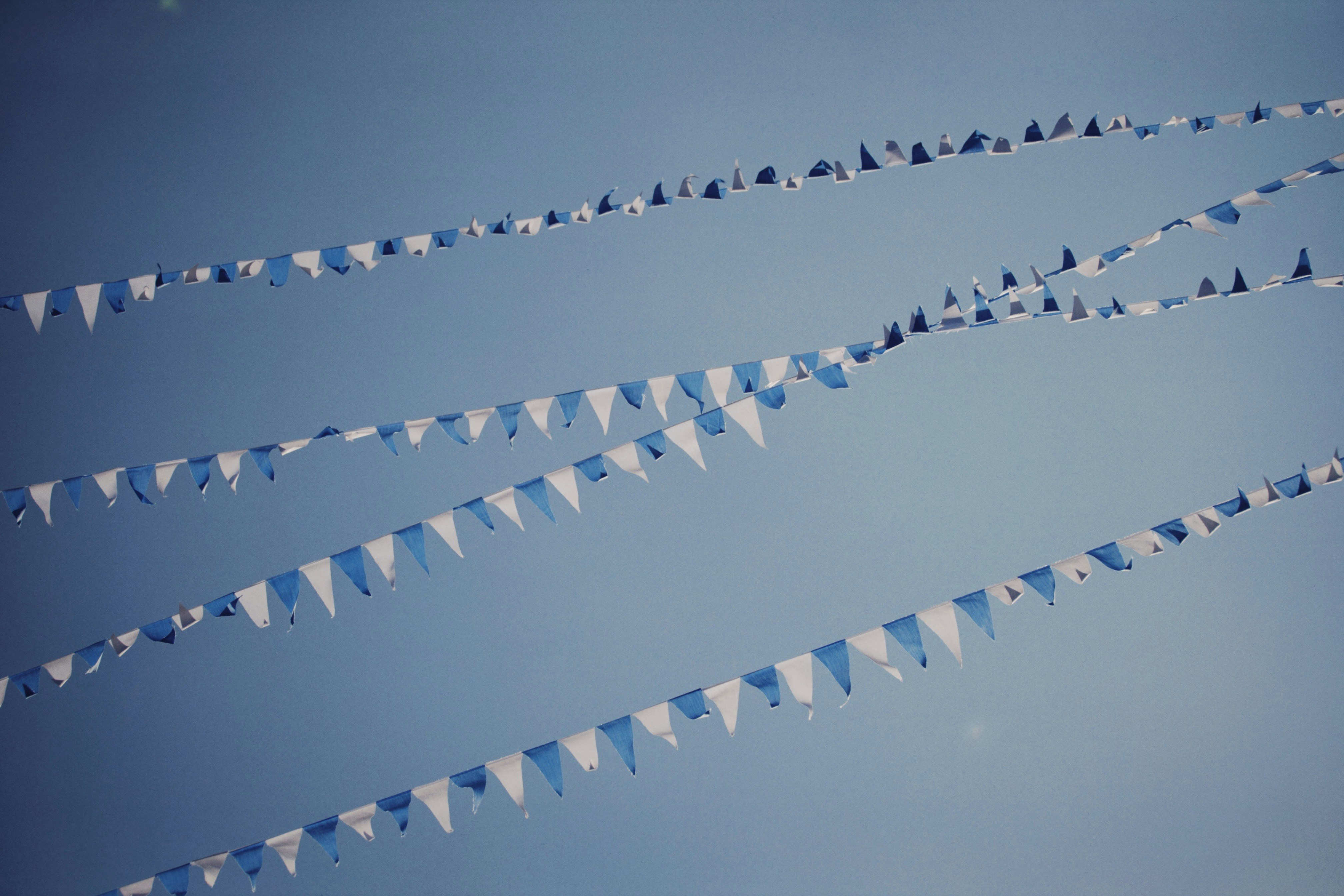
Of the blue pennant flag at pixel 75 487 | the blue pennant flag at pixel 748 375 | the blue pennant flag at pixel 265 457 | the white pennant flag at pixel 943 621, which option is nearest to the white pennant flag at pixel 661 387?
the blue pennant flag at pixel 748 375

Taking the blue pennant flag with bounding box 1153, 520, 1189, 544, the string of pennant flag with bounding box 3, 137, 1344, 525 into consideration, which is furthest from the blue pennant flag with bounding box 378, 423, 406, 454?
the blue pennant flag with bounding box 1153, 520, 1189, 544

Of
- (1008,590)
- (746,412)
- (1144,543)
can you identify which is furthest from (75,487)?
(1144,543)

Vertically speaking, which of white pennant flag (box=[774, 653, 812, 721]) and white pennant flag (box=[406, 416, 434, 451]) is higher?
white pennant flag (box=[406, 416, 434, 451])

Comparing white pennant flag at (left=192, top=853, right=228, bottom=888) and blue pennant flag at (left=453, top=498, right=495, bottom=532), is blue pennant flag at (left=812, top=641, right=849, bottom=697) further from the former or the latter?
white pennant flag at (left=192, top=853, right=228, bottom=888)

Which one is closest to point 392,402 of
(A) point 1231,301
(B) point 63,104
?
(B) point 63,104

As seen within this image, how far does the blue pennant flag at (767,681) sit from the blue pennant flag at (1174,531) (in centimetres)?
65

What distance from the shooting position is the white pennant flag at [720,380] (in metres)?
A: 1.48

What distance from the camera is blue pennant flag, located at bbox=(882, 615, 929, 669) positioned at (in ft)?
4.11

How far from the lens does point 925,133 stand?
7.15 feet

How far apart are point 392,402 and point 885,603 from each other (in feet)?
4.07

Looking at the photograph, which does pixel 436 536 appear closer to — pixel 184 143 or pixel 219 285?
pixel 219 285

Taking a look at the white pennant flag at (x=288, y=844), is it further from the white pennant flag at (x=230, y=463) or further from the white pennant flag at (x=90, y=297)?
the white pennant flag at (x=90, y=297)

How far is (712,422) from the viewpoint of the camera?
1381 millimetres

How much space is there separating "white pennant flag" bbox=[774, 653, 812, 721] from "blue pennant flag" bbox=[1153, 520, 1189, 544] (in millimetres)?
602
